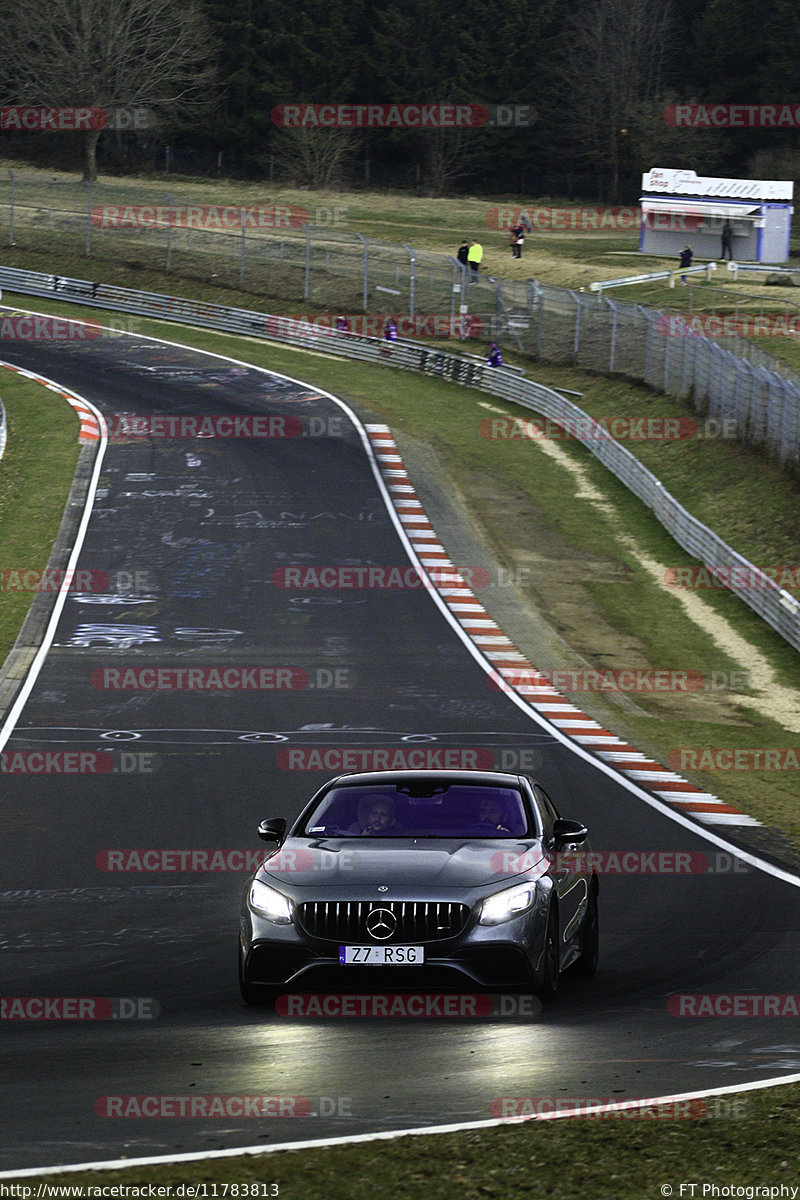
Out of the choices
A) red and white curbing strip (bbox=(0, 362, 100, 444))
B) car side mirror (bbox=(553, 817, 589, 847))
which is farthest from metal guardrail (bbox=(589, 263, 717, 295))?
car side mirror (bbox=(553, 817, 589, 847))

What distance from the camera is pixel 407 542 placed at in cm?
3356

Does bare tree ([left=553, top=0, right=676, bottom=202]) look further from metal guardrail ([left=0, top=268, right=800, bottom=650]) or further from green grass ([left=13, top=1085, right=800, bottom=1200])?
green grass ([left=13, top=1085, right=800, bottom=1200])

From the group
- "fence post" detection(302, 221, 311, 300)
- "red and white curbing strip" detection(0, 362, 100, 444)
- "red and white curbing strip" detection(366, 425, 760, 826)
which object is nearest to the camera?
"red and white curbing strip" detection(366, 425, 760, 826)

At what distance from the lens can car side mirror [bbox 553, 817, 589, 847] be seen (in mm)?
10477

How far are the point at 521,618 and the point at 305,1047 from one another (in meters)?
20.6

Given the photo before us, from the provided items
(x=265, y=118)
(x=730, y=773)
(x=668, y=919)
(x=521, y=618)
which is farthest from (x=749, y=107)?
(x=668, y=919)

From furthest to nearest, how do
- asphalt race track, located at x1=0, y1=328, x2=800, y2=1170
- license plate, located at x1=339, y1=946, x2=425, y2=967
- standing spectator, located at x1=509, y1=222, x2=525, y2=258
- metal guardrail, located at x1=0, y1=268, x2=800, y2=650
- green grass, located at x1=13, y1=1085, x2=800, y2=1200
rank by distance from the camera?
standing spectator, located at x1=509, y1=222, x2=525, y2=258 < metal guardrail, located at x1=0, y1=268, x2=800, y2=650 < license plate, located at x1=339, y1=946, x2=425, y2=967 < asphalt race track, located at x1=0, y1=328, x2=800, y2=1170 < green grass, located at x1=13, y1=1085, x2=800, y2=1200

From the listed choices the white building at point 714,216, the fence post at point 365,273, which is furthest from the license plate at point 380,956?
the white building at point 714,216

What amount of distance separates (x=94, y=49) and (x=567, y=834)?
79.8m

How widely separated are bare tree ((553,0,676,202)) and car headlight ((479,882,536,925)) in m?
91.6

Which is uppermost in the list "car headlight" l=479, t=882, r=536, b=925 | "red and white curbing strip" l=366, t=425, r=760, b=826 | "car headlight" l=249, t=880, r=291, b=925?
"car headlight" l=479, t=882, r=536, b=925

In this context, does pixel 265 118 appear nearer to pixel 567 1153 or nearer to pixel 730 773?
pixel 730 773

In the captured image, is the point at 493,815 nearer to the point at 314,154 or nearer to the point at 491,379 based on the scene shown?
the point at 491,379

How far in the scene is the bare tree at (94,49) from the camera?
81625mm
